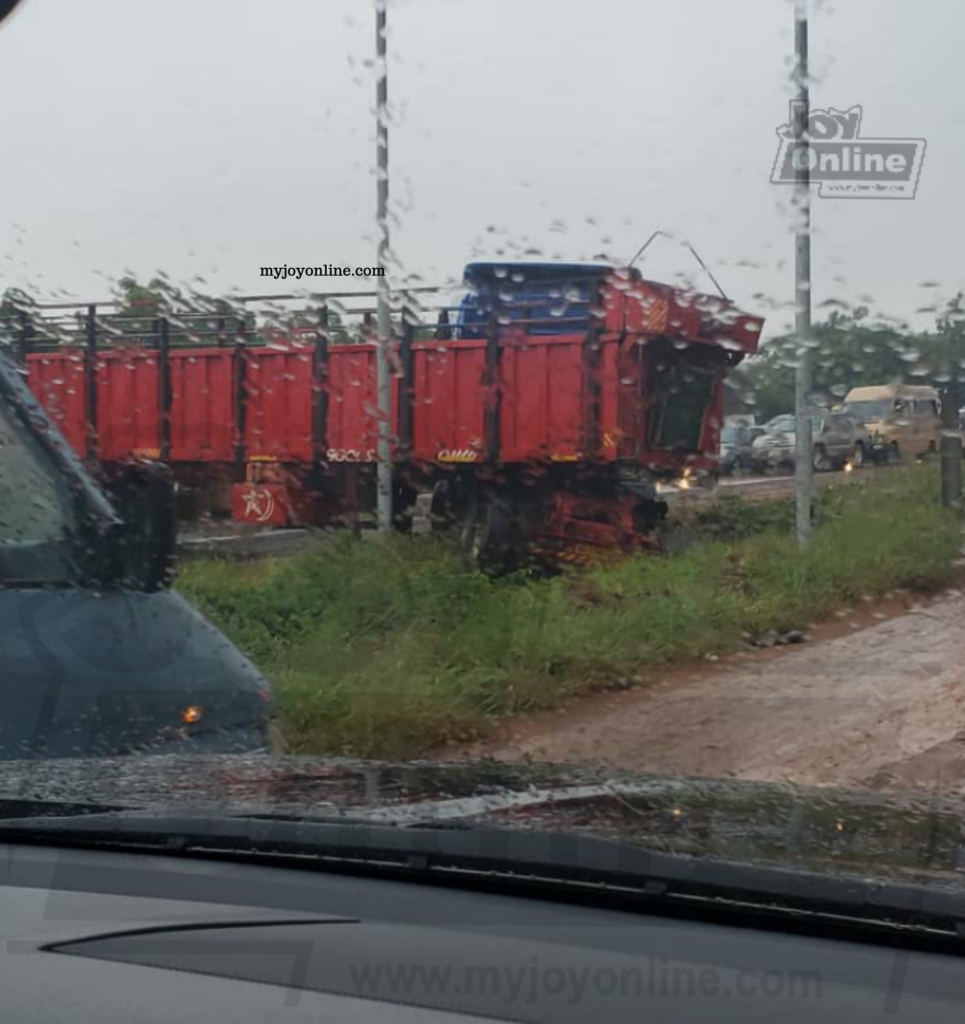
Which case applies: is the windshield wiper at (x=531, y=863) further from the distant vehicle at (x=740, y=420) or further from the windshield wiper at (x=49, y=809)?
the distant vehicle at (x=740, y=420)

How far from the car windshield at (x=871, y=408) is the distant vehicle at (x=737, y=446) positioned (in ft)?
2.19

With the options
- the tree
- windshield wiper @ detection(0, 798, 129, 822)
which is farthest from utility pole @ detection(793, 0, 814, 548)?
windshield wiper @ detection(0, 798, 129, 822)

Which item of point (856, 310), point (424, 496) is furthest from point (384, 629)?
point (856, 310)

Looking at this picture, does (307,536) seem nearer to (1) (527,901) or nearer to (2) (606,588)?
(2) (606,588)

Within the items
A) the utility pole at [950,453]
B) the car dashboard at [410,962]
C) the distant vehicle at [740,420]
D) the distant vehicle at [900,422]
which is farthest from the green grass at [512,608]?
the car dashboard at [410,962]

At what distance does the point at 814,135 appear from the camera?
27.4 ft

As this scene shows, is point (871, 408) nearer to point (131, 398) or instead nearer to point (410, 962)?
point (131, 398)

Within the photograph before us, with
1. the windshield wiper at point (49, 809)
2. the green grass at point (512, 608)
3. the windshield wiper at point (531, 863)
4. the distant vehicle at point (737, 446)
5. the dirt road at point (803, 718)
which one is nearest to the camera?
the windshield wiper at point (531, 863)

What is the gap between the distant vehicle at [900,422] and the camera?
10.2 metres

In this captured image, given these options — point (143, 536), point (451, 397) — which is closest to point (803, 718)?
point (143, 536)

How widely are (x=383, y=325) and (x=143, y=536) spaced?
5.23 metres

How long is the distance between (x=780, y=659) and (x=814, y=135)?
9.32ft

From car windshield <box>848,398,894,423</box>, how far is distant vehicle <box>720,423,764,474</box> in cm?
67

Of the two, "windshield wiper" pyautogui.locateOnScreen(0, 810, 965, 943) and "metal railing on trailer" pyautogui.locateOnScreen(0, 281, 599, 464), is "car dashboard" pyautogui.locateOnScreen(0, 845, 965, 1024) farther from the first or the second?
"metal railing on trailer" pyautogui.locateOnScreen(0, 281, 599, 464)
